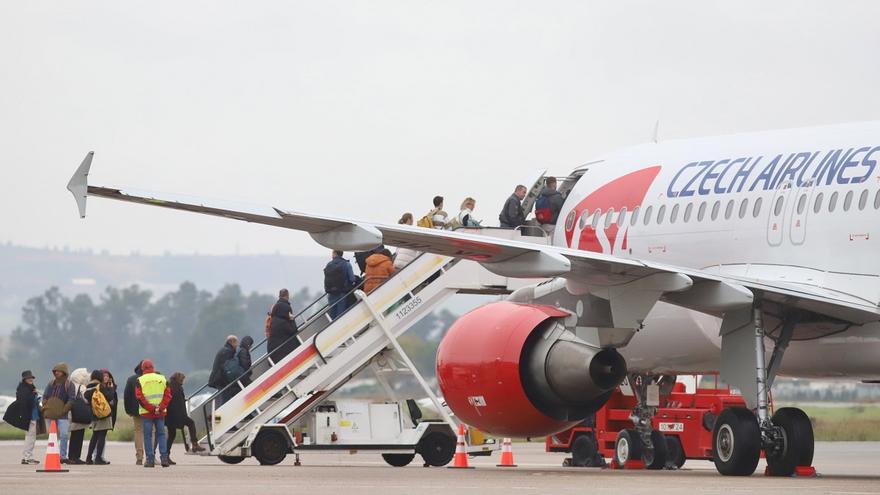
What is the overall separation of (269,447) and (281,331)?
2.41m

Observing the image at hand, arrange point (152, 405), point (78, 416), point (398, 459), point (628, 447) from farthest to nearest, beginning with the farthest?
1. point (398, 459)
2. point (78, 416)
3. point (152, 405)
4. point (628, 447)

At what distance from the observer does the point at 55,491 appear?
15789mm

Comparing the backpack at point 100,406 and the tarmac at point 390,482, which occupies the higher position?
the backpack at point 100,406

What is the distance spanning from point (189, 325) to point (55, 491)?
4024 inches

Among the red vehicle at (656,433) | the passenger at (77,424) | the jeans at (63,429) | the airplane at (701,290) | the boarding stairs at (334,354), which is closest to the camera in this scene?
the airplane at (701,290)

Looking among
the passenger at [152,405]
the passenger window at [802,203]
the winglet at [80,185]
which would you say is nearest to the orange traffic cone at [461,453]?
the passenger at [152,405]

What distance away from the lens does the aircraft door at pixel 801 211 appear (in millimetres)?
19062

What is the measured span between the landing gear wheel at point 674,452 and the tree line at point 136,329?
66.8 metres

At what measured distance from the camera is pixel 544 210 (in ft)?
82.4

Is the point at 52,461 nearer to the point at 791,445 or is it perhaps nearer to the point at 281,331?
the point at 281,331

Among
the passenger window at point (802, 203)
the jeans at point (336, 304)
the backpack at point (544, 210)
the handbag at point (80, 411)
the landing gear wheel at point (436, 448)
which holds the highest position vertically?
the backpack at point (544, 210)

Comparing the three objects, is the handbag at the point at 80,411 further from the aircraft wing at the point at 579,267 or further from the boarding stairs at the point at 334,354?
the aircraft wing at the point at 579,267

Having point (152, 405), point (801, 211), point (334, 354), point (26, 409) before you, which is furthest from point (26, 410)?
point (801, 211)

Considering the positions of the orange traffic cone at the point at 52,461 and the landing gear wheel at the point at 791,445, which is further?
the orange traffic cone at the point at 52,461
